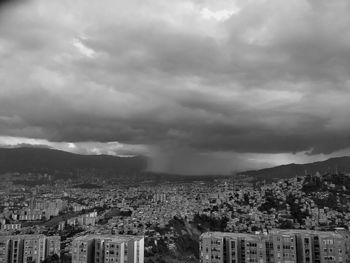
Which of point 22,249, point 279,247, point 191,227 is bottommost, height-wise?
point 22,249

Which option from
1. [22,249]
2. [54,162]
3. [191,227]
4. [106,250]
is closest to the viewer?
[106,250]

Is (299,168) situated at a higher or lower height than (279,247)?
higher

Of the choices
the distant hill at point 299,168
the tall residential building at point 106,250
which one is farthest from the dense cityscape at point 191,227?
the distant hill at point 299,168

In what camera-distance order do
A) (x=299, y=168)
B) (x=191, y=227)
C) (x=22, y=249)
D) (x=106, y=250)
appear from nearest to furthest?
1. (x=106, y=250)
2. (x=22, y=249)
3. (x=191, y=227)
4. (x=299, y=168)

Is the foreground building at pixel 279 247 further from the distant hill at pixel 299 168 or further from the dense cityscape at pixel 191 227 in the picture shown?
the distant hill at pixel 299 168

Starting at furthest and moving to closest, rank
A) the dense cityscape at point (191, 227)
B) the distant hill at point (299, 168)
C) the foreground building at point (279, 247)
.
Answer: the distant hill at point (299, 168)
the dense cityscape at point (191, 227)
the foreground building at point (279, 247)

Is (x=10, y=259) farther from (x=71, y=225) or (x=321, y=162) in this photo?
(x=321, y=162)

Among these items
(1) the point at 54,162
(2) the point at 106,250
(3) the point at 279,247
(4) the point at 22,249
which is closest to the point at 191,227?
(4) the point at 22,249

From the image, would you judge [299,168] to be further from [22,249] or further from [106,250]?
[106,250]
